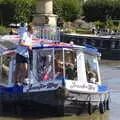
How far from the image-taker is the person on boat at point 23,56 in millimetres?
21031

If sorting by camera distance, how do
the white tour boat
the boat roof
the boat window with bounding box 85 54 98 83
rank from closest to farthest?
the white tour boat → the boat roof → the boat window with bounding box 85 54 98 83

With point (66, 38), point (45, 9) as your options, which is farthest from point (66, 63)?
point (45, 9)

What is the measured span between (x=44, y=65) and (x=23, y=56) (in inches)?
27.4

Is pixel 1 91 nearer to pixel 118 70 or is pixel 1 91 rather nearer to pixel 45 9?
pixel 118 70

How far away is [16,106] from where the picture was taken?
21.1 meters

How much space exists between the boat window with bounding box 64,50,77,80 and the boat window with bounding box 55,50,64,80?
0.16 m

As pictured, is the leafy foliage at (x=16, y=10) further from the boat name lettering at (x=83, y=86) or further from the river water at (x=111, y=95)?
the boat name lettering at (x=83, y=86)

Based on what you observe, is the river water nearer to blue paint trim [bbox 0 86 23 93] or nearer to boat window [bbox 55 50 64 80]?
blue paint trim [bbox 0 86 23 93]

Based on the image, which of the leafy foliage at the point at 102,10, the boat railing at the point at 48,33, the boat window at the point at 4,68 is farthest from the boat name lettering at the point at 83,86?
the leafy foliage at the point at 102,10

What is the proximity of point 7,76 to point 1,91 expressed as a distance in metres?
0.57

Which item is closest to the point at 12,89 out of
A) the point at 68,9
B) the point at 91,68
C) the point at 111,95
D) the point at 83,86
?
the point at 83,86

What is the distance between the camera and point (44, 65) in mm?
21078

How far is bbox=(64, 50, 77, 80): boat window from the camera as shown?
68.3 feet

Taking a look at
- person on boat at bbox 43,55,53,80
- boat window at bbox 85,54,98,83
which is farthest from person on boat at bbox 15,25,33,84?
boat window at bbox 85,54,98,83
